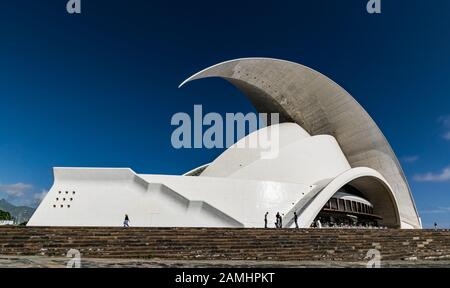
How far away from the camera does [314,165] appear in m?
21.9

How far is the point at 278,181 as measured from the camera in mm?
20016

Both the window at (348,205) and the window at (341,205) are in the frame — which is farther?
the window at (348,205)

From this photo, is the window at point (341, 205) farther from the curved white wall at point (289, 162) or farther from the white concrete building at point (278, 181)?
the curved white wall at point (289, 162)

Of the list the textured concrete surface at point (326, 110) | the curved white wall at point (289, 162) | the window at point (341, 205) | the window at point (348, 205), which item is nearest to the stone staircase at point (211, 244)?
the curved white wall at point (289, 162)

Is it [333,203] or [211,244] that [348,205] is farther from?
[211,244]

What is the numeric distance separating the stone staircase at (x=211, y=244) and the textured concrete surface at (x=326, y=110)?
12790mm

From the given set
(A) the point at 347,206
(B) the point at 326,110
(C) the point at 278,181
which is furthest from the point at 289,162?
(B) the point at 326,110

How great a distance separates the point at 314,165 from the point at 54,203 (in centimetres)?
1412

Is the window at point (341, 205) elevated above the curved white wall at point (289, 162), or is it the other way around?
the curved white wall at point (289, 162)

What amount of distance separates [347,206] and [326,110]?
6561mm

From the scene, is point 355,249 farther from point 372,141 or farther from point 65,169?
point 372,141

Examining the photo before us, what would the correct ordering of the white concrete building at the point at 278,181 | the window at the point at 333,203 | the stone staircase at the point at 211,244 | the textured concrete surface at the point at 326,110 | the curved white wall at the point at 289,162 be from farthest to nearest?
the textured concrete surface at the point at 326,110 < the window at the point at 333,203 < the curved white wall at the point at 289,162 < the white concrete building at the point at 278,181 < the stone staircase at the point at 211,244

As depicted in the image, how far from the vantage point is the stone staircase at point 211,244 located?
953 cm
